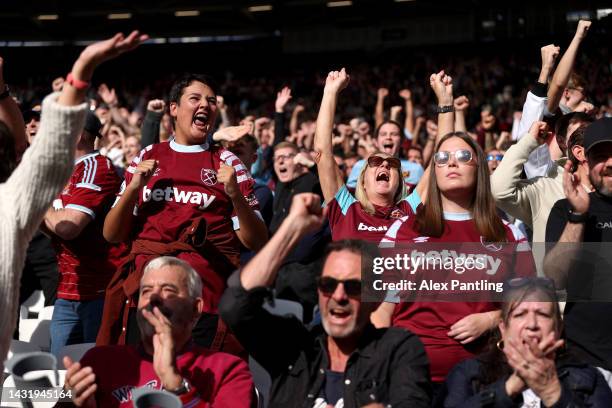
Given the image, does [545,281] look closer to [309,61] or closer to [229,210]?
[229,210]

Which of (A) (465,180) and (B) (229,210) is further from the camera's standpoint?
(B) (229,210)

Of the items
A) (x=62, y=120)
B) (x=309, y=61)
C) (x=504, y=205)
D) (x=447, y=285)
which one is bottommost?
(x=447, y=285)

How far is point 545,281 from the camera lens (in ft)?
12.3

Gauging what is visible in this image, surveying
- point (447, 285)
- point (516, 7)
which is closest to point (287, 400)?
point (447, 285)

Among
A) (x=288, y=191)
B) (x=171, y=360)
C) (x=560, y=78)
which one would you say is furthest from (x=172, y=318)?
(x=288, y=191)

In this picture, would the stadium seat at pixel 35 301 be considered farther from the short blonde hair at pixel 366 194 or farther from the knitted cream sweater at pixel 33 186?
the knitted cream sweater at pixel 33 186

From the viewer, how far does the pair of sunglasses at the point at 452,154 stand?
14.6 ft

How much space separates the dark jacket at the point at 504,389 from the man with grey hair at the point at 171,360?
0.79m

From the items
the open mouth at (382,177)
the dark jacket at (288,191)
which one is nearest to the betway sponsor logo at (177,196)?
the open mouth at (382,177)

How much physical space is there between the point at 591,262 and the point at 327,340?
133cm

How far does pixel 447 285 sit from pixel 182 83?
72.0 inches

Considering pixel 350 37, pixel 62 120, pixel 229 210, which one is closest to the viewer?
pixel 62 120

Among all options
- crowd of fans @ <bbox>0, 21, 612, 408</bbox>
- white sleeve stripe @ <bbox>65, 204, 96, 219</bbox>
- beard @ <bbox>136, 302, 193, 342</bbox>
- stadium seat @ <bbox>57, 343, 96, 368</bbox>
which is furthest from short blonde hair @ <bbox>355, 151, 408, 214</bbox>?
beard @ <bbox>136, 302, 193, 342</bbox>

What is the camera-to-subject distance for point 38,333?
579 cm
